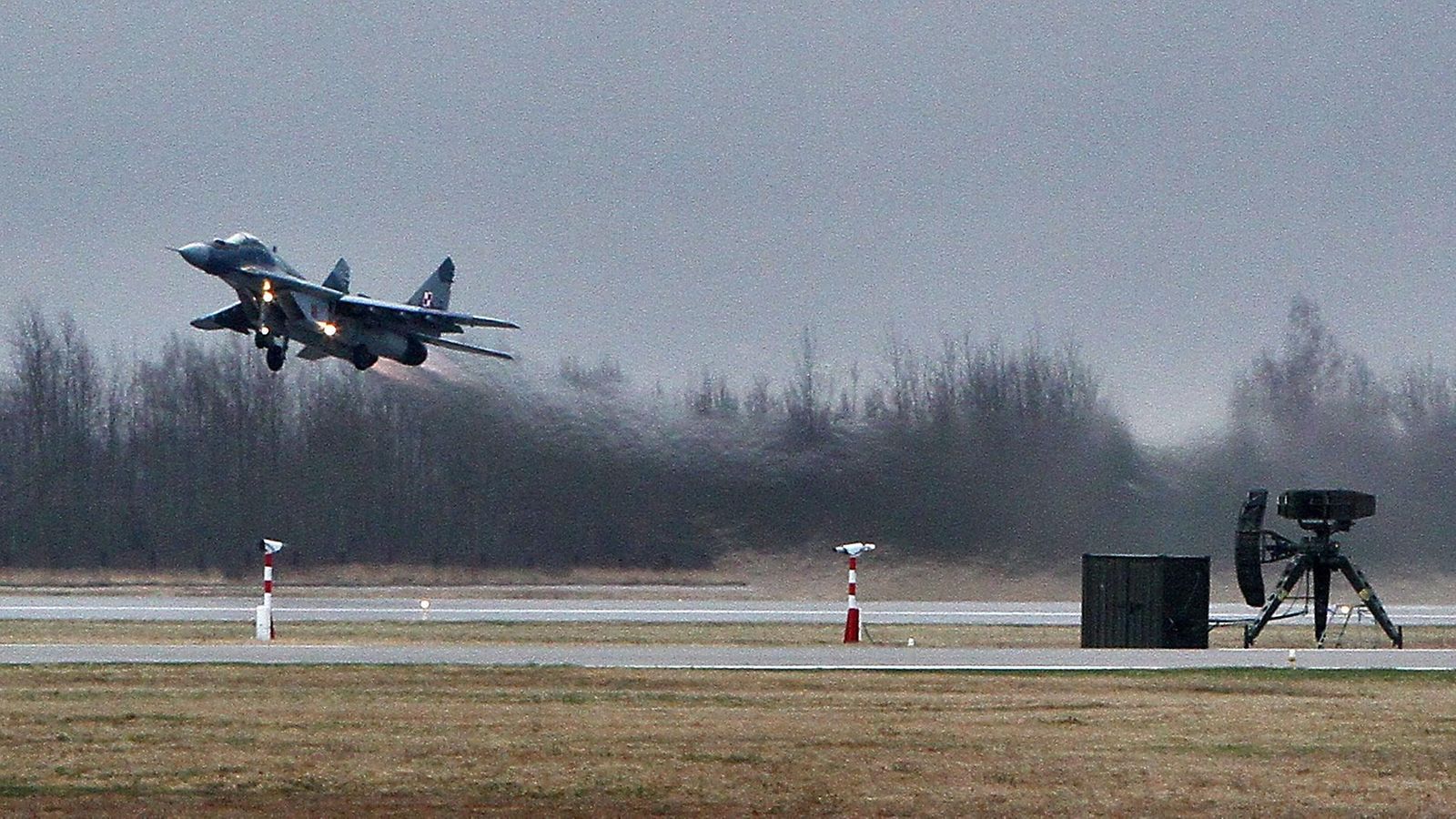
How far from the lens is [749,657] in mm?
25516

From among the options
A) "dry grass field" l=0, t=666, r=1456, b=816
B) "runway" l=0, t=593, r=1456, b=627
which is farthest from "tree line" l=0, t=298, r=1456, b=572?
"dry grass field" l=0, t=666, r=1456, b=816

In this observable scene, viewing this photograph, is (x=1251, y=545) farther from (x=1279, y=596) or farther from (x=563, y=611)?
(x=563, y=611)

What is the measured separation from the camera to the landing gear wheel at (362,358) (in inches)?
1661

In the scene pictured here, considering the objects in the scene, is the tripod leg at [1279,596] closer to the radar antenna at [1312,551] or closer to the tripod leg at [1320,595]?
the radar antenna at [1312,551]

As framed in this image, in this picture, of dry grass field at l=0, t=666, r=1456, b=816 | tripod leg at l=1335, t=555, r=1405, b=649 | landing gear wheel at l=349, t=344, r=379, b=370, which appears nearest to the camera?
dry grass field at l=0, t=666, r=1456, b=816

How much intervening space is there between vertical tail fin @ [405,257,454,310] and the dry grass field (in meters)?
21.9

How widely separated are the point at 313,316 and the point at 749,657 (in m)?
18.0

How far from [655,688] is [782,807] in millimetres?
7668

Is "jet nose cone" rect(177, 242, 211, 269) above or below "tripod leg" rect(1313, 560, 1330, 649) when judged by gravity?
above

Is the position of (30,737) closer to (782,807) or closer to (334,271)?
(782,807)

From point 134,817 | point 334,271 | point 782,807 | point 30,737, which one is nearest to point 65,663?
point 30,737

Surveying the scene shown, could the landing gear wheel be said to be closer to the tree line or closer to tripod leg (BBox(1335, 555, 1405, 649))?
the tree line

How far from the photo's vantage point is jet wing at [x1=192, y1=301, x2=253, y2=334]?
4225cm

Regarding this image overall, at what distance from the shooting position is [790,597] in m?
46.6
